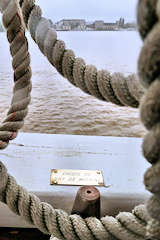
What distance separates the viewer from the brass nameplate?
0.66 meters

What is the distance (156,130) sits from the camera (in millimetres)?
173

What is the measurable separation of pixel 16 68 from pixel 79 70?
0.11 metres

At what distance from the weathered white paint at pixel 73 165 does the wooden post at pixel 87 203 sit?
0.18 feet

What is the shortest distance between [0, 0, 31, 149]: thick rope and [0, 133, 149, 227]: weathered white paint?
0.24 metres

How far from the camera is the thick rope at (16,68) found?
0.42 meters

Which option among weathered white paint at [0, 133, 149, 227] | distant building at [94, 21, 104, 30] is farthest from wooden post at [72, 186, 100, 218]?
distant building at [94, 21, 104, 30]

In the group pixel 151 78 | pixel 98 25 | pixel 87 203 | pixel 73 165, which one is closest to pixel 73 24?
pixel 98 25

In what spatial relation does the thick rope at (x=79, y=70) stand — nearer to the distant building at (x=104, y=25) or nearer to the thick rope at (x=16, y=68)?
the thick rope at (x=16, y=68)

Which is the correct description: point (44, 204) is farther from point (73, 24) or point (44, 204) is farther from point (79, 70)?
point (73, 24)

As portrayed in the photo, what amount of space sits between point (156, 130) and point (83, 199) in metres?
0.43

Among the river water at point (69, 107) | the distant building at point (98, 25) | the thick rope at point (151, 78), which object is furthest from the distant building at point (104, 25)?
the thick rope at point (151, 78)

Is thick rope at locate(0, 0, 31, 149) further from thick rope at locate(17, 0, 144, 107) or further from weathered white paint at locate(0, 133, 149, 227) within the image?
weathered white paint at locate(0, 133, 149, 227)

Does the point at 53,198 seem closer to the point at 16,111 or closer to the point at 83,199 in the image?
the point at 83,199

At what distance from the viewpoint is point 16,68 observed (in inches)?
17.7
